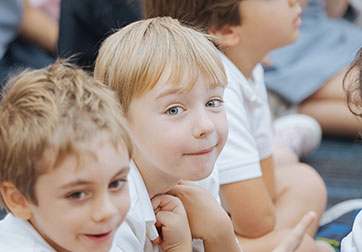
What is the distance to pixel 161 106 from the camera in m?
0.92

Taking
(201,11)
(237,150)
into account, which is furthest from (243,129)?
(201,11)

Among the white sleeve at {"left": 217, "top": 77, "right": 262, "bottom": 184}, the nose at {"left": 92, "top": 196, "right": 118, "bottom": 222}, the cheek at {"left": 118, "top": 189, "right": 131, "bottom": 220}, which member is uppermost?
the nose at {"left": 92, "top": 196, "right": 118, "bottom": 222}

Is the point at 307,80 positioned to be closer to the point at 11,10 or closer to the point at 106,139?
the point at 11,10

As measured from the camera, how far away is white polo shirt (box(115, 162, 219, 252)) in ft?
2.94

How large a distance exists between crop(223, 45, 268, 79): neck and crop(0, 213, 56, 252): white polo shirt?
70 centimetres

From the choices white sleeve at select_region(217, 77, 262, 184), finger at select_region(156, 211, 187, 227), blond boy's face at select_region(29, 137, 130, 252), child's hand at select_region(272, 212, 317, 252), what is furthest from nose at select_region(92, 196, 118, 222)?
white sleeve at select_region(217, 77, 262, 184)

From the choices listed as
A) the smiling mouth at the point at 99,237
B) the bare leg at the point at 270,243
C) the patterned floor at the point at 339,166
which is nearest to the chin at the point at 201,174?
the smiling mouth at the point at 99,237

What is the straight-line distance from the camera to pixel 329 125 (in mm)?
Answer: 2295

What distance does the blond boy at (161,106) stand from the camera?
35.9 inches

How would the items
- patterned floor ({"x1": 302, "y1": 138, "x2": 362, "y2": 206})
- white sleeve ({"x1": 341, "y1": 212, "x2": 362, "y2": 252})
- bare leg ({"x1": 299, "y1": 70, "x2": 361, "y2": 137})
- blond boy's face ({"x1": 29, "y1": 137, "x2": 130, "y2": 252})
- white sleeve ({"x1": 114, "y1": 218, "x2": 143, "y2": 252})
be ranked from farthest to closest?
bare leg ({"x1": 299, "y1": 70, "x2": 361, "y2": 137}), patterned floor ({"x1": 302, "y1": 138, "x2": 362, "y2": 206}), white sleeve ({"x1": 341, "y1": 212, "x2": 362, "y2": 252}), white sleeve ({"x1": 114, "y1": 218, "x2": 143, "y2": 252}), blond boy's face ({"x1": 29, "y1": 137, "x2": 130, "y2": 252})

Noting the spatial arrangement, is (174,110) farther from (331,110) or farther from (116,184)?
(331,110)

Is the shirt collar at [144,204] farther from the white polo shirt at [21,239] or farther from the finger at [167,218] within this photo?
the white polo shirt at [21,239]

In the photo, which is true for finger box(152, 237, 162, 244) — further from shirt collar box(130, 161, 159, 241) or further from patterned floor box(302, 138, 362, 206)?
patterned floor box(302, 138, 362, 206)

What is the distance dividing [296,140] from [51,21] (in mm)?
967
